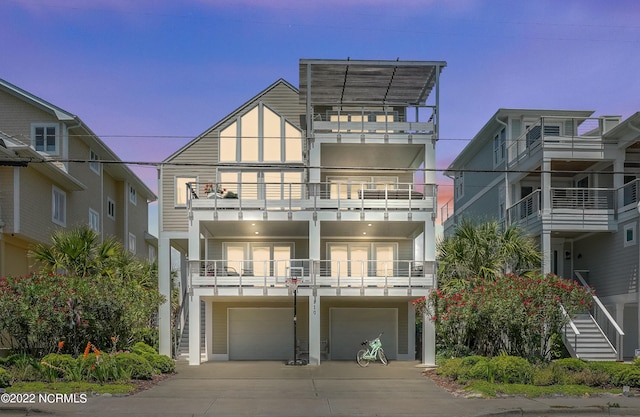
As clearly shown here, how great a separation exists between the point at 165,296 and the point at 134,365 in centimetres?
831

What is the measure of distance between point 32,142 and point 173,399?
19022 mm

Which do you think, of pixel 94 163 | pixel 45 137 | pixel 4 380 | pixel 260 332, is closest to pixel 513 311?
pixel 260 332

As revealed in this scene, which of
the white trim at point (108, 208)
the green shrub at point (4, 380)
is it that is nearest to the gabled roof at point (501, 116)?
the white trim at point (108, 208)

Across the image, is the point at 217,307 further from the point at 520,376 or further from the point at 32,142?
the point at 520,376

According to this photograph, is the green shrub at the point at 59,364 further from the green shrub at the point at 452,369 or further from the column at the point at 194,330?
the green shrub at the point at 452,369

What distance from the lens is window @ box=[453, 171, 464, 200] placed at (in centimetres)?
4050

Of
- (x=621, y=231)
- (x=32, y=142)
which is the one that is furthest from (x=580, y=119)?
(x=32, y=142)

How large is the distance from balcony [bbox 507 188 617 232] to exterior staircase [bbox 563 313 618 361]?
3.87 meters

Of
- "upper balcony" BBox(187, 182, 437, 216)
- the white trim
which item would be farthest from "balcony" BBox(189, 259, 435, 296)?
the white trim

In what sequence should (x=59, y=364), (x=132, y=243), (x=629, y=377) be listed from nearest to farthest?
(x=629, y=377) → (x=59, y=364) → (x=132, y=243)

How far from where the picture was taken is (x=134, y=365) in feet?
61.8

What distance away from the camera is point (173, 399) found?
51.9 feet

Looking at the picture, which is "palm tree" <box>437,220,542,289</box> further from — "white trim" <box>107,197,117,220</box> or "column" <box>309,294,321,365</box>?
"white trim" <box>107,197,117,220</box>

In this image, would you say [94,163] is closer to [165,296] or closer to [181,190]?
[181,190]
